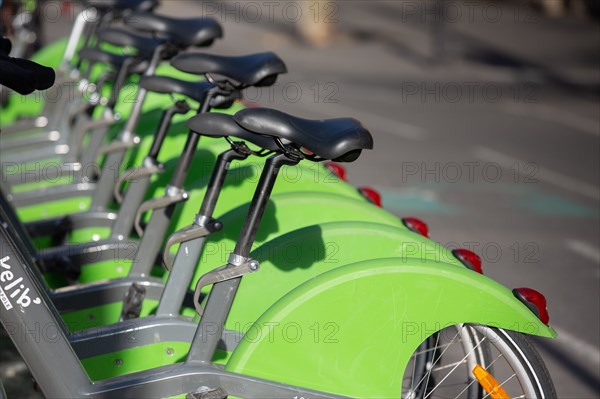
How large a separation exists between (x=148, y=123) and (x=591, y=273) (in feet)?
9.39

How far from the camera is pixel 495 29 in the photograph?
20047 millimetres

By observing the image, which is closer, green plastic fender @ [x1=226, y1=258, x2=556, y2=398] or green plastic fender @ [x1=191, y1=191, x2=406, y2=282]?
green plastic fender @ [x1=226, y1=258, x2=556, y2=398]

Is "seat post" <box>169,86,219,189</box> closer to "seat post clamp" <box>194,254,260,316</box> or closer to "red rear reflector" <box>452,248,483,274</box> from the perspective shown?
"seat post clamp" <box>194,254,260,316</box>

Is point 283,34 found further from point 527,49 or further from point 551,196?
point 551,196

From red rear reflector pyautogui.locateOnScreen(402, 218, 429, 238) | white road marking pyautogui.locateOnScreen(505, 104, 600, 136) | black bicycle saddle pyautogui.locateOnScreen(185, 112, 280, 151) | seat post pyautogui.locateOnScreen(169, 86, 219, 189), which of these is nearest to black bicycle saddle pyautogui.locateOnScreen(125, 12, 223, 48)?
seat post pyautogui.locateOnScreen(169, 86, 219, 189)

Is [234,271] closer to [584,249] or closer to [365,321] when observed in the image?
[365,321]

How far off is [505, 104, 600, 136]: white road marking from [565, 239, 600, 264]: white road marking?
176 inches

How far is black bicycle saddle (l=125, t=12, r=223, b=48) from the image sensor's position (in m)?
4.96

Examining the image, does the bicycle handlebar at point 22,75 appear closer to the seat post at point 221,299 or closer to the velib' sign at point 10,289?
the velib' sign at point 10,289

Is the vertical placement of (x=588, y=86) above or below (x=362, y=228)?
above

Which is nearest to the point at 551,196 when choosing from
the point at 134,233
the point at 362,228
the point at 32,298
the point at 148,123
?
the point at 148,123

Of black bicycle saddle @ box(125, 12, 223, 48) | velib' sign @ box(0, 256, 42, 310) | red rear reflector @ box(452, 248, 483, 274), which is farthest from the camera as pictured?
black bicycle saddle @ box(125, 12, 223, 48)

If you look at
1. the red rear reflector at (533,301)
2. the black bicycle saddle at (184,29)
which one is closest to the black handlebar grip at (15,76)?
the red rear reflector at (533,301)

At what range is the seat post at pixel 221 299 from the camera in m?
3.19
